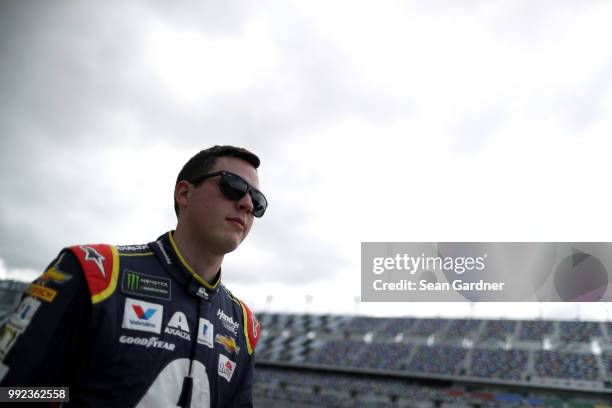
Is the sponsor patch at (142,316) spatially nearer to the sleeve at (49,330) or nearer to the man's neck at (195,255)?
the sleeve at (49,330)

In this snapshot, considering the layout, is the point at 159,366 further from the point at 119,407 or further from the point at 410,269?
the point at 410,269

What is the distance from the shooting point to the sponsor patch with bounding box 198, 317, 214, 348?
5.93ft

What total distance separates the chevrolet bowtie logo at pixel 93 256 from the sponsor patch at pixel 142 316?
0.56 feet

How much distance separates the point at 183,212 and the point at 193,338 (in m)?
0.62

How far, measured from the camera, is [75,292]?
144 cm

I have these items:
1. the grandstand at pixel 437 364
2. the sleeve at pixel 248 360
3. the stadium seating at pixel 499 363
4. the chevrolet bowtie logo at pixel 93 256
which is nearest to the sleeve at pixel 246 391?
the sleeve at pixel 248 360

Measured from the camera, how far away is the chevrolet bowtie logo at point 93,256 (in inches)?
60.4

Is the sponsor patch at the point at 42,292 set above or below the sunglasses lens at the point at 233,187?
below

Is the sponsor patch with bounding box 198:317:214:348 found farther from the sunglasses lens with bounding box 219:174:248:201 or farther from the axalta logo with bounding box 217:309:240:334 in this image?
the sunglasses lens with bounding box 219:174:248:201

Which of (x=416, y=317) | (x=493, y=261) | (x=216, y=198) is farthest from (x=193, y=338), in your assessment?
(x=416, y=317)

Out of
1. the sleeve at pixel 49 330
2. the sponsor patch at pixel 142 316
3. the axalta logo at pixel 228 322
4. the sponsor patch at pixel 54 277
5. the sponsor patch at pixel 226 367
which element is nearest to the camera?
the sleeve at pixel 49 330

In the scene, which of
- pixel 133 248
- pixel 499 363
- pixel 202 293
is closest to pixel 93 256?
pixel 133 248

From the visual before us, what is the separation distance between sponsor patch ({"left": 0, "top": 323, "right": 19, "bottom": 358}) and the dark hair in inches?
35.2

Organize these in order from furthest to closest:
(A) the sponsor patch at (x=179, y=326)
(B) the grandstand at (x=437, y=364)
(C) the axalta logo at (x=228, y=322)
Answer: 1. (B) the grandstand at (x=437, y=364)
2. (C) the axalta logo at (x=228, y=322)
3. (A) the sponsor patch at (x=179, y=326)
